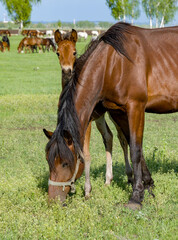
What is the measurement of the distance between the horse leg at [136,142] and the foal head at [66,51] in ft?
9.26

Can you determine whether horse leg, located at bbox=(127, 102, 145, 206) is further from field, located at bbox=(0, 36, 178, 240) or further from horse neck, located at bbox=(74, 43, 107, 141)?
horse neck, located at bbox=(74, 43, 107, 141)

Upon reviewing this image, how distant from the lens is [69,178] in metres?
4.46

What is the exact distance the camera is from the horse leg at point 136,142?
4.72 meters

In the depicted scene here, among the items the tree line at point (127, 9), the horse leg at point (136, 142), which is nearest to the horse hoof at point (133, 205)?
the horse leg at point (136, 142)

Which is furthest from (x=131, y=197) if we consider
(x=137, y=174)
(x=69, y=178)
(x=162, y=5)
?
(x=162, y=5)

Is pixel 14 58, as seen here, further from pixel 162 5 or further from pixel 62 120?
pixel 162 5

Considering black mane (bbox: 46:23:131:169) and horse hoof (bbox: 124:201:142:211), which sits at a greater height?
black mane (bbox: 46:23:131:169)

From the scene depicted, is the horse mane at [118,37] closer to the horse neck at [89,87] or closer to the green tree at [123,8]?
the horse neck at [89,87]

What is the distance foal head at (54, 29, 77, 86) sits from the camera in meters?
7.62

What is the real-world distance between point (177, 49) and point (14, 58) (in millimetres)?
29689

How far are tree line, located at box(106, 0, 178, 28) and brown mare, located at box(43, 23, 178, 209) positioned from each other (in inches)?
2646

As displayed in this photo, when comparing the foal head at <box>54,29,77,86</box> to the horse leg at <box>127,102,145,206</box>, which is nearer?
the horse leg at <box>127,102,145,206</box>

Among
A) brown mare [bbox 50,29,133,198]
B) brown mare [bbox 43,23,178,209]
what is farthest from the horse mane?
brown mare [bbox 50,29,133,198]

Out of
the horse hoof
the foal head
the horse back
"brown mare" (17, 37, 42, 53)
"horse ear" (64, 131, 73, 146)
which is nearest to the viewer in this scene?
"horse ear" (64, 131, 73, 146)
